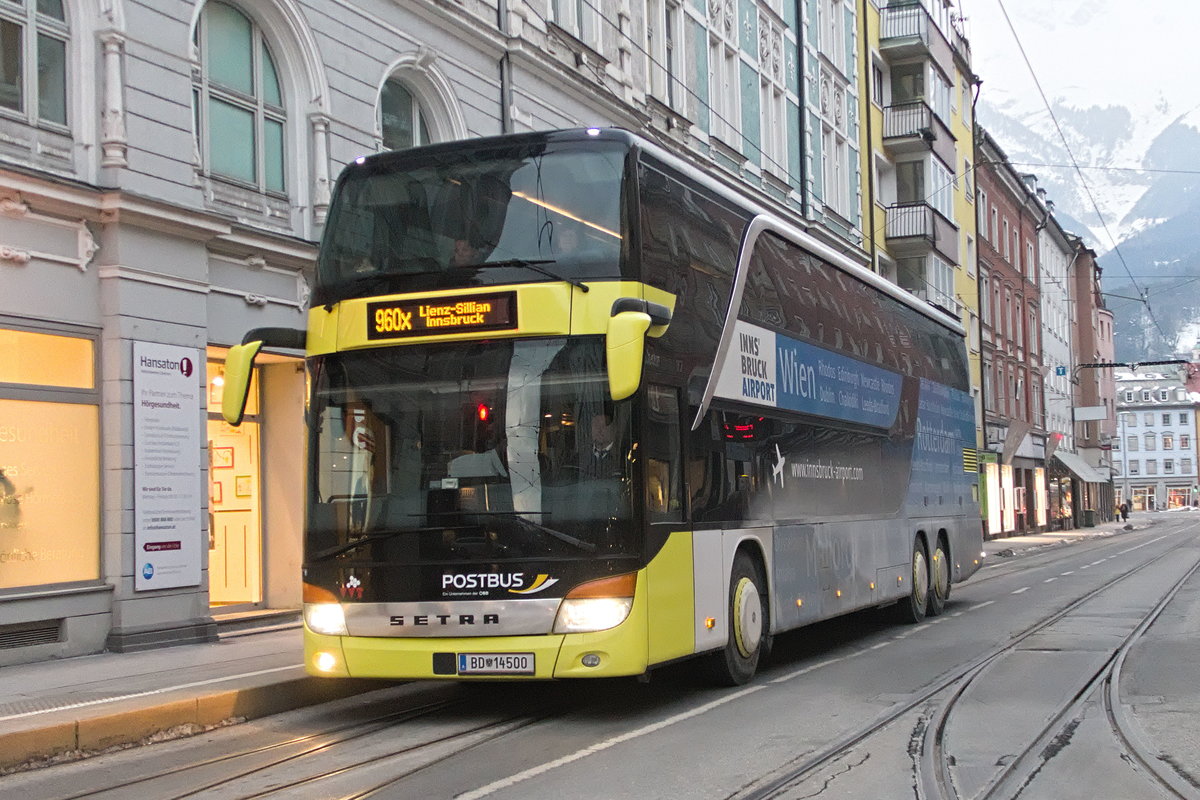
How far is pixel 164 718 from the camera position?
937 cm

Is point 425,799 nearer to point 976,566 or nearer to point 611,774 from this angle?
point 611,774

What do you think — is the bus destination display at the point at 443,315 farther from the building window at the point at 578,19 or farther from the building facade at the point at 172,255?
the building window at the point at 578,19

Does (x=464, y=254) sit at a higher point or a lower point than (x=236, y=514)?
higher

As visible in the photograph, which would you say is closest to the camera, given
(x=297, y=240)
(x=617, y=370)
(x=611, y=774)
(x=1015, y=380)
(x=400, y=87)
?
(x=611, y=774)

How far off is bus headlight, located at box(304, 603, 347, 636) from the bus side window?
7.41 feet

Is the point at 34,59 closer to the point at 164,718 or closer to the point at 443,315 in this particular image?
the point at 443,315

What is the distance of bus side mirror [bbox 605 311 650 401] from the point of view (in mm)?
8484

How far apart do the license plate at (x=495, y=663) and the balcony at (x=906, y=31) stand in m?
38.3

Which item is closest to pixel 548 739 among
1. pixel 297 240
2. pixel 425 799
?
pixel 425 799

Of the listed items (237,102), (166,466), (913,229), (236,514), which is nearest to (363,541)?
(166,466)

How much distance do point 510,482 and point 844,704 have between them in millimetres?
3028

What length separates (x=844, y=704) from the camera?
33.3 ft

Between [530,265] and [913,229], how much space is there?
35.1 meters

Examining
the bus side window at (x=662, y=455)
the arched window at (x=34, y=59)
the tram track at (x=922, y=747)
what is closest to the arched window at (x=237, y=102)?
the arched window at (x=34, y=59)
